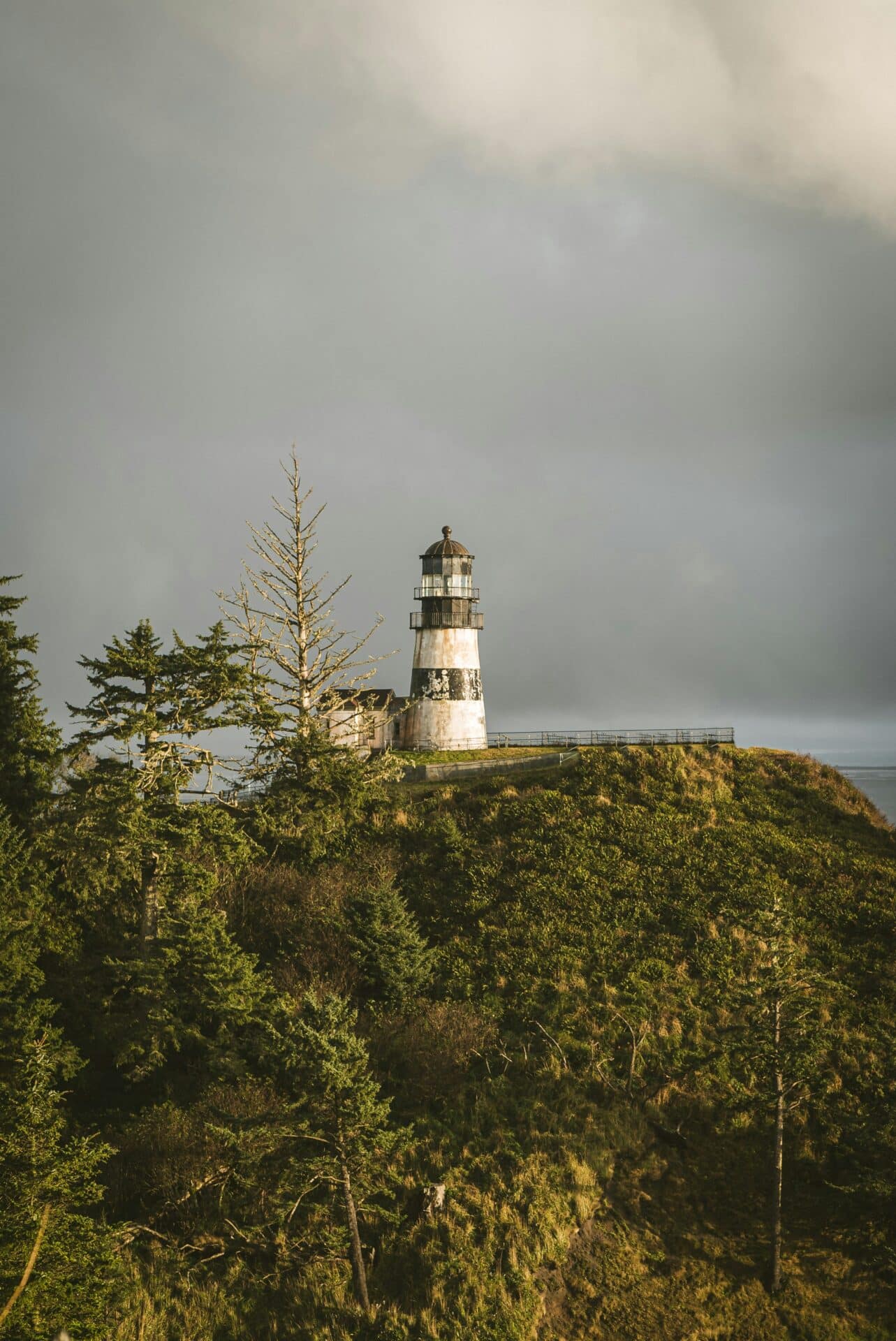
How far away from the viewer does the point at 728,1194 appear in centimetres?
2397

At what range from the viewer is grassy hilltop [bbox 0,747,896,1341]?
68.2 ft

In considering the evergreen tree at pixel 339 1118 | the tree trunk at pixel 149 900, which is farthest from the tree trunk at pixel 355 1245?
the tree trunk at pixel 149 900

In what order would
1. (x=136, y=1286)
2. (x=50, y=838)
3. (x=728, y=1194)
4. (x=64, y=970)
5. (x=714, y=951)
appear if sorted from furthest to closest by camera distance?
(x=714, y=951), (x=64, y=970), (x=50, y=838), (x=728, y=1194), (x=136, y=1286)

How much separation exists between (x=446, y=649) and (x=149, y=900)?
91.0ft

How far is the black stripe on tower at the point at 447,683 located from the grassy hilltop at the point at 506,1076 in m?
14.9

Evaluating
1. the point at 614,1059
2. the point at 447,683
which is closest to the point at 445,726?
the point at 447,683

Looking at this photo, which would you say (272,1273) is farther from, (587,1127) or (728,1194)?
(728,1194)

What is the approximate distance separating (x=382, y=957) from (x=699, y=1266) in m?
12.0

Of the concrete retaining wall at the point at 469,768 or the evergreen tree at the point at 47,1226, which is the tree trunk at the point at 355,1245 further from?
the concrete retaining wall at the point at 469,768

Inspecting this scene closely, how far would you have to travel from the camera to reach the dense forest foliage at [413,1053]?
20484mm

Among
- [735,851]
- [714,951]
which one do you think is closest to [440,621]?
[735,851]

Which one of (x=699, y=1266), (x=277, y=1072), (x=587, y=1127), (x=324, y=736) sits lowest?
(x=699, y=1266)

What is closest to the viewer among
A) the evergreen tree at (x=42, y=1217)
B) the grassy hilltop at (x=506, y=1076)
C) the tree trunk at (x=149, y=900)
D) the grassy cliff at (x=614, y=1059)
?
the evergreen tree at (x=42, y=1217)

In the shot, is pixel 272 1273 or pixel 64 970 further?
pixel 64 970
